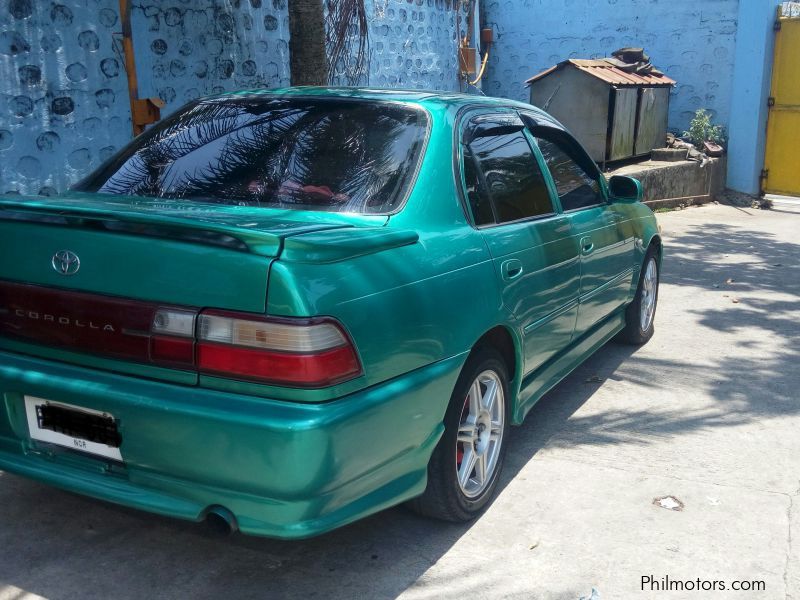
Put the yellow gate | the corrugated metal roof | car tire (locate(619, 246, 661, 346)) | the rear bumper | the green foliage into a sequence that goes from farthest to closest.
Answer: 1. the green foliage
2. the yellow gate
3. the corrugated metal roof
4. car tire (locate(619, 246, 661, 346))
5. the rear bumper

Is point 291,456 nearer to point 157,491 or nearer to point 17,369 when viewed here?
point 157,491

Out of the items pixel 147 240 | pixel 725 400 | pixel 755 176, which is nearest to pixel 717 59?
pixel 755 176

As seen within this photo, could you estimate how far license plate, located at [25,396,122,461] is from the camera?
2.75m

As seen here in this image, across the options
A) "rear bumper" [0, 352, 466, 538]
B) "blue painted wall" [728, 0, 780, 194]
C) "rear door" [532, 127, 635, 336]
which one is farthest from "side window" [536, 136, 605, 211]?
"blue painted wall" [728, 0, 780, 194]

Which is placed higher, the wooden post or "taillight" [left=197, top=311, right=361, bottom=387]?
the wooden post

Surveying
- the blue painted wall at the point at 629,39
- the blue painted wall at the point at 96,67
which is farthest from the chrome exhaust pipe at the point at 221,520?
the blue painted wall at the point at 629,39

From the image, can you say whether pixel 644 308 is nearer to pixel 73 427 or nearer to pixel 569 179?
pixel 569 179

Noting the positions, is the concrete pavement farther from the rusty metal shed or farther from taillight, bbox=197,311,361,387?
the rusty metal shed

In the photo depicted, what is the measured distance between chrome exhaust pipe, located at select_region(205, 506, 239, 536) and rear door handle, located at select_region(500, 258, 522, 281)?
4.92 feet

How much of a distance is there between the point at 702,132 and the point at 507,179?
34.4 ft

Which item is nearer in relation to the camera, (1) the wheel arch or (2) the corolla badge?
(2) the corolla badge

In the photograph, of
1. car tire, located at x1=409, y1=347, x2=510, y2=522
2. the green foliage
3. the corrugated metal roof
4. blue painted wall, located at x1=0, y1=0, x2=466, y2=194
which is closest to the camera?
car tire, located at x1=409, y1=347, x2=510, y2=522

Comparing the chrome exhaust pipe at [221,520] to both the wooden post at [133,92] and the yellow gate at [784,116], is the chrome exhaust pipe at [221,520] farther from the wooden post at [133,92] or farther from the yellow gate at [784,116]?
the yellow gate at [784,116]

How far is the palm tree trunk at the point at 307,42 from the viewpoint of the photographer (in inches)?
237
